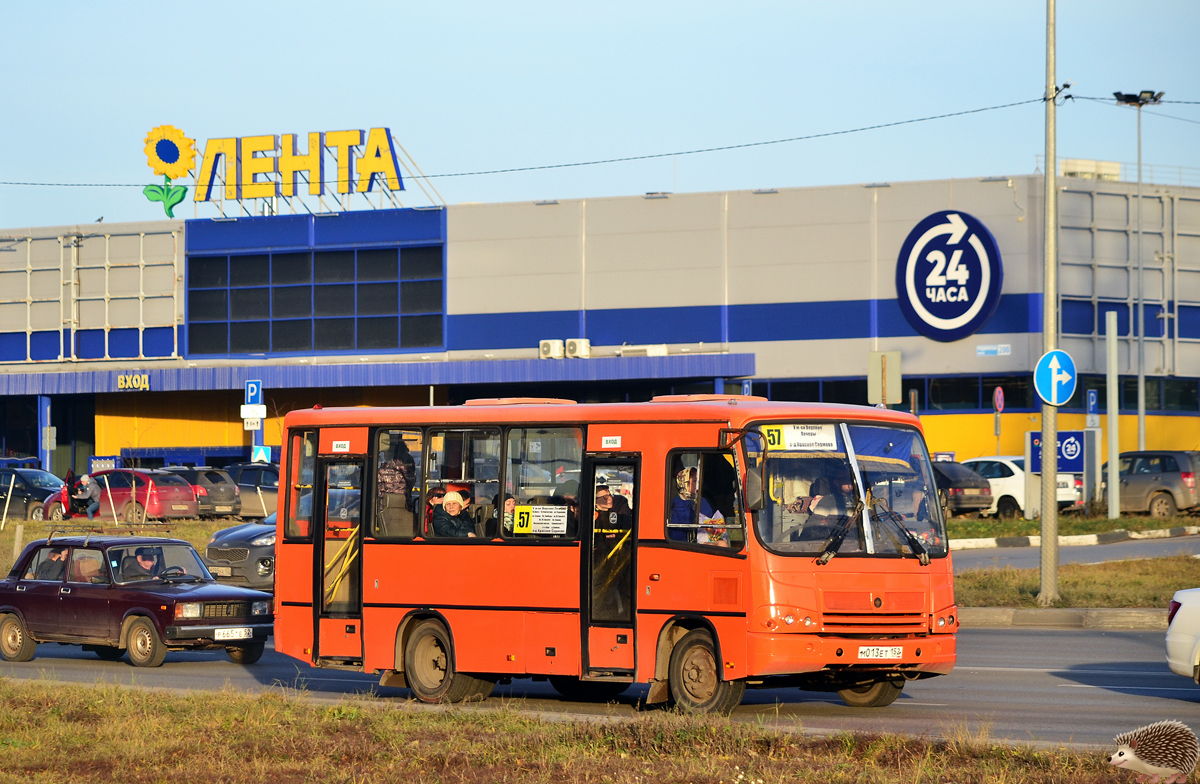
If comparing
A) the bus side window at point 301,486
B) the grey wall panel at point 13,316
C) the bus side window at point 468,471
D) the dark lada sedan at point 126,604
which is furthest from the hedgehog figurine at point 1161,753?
the grey wall panel at point 13,316

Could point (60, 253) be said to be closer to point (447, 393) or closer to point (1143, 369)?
point (447, 393)

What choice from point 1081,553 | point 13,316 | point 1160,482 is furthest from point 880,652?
point 13,316

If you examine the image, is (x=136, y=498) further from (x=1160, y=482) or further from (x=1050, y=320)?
(x=1160, y=482)

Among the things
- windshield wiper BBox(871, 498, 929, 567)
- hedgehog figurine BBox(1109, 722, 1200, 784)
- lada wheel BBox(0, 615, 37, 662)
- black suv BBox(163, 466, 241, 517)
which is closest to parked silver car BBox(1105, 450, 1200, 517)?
black suv BBox(163, 466, 241, 517)

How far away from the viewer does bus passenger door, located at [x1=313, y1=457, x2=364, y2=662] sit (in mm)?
13438

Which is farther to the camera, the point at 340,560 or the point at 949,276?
the point at 949,276

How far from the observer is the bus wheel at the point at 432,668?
42.3ft

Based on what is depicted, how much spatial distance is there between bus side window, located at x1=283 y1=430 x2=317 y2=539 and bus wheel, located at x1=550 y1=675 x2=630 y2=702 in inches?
112

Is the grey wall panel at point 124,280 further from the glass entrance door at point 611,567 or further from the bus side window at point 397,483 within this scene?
the glass entrance door at point 611,567

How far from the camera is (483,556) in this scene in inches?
502

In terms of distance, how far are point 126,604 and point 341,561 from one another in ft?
15.4

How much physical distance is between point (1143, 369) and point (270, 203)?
32644 mm

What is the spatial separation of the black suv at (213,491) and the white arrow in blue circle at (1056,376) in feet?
Result: 73.7

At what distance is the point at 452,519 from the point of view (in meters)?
13.1
